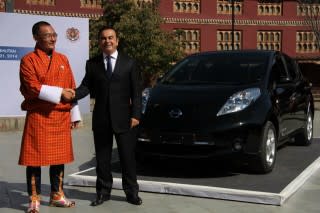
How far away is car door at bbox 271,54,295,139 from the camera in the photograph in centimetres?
690

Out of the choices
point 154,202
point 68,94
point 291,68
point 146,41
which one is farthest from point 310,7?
point 68,94

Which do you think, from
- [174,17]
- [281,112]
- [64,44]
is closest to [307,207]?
[281,112]

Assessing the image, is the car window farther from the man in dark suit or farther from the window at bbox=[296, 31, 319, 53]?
the window at bbox=[296, 31, 319, 53]

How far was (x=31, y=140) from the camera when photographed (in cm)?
485

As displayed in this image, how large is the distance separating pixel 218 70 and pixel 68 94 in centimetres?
279

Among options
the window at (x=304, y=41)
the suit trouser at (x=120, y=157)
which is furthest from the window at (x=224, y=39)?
the suit trouser at (x=120, y=157)

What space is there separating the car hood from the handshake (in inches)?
62.3

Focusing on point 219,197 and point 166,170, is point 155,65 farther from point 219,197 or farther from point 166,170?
point 219,197

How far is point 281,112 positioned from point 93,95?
270 centimetres

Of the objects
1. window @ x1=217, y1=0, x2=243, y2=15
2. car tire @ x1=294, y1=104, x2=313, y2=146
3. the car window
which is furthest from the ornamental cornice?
the car window

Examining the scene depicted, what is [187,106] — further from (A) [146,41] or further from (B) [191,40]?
(B) [191,40]

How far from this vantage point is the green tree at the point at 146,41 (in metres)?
16.6

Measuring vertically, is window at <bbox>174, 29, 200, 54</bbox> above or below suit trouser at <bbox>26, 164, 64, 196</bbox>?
below

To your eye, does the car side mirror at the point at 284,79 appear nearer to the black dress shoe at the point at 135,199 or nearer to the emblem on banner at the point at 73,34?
the black dress shoe at the point at 135,199
